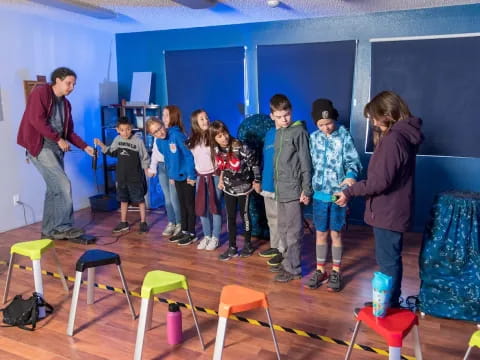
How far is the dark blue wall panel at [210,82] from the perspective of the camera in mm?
5215

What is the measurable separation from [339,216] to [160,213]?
276cm

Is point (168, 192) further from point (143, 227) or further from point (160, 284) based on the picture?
point (160, 284)

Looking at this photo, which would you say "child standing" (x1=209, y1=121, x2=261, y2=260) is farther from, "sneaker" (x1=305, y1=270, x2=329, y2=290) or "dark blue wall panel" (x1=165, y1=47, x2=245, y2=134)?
"dark blue wall panel" (x1=165, y1=47, x2=245, y2=134)

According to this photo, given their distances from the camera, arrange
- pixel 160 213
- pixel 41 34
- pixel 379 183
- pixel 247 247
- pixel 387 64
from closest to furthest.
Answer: pixel 379 183, pixel 247 247, pixel 387 64, pixel 41 34, pixel 160 213

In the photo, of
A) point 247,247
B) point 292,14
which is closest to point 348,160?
point 247,247

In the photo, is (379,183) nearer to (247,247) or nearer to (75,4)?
(247,247)

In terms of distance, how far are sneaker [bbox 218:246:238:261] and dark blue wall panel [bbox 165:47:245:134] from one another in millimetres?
1932

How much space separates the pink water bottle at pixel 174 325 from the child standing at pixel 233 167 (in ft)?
4.22

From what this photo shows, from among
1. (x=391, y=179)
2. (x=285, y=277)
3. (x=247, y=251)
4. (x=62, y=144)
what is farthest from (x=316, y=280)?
(x=62, y=144)

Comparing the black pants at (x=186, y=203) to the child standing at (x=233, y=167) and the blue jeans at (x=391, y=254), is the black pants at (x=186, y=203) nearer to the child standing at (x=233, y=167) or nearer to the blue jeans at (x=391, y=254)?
the child standing at (x=233, y=167)

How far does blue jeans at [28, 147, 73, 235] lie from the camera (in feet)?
13.6

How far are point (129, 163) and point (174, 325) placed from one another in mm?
2375

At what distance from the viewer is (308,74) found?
4793 mm

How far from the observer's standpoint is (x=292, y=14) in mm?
4531
